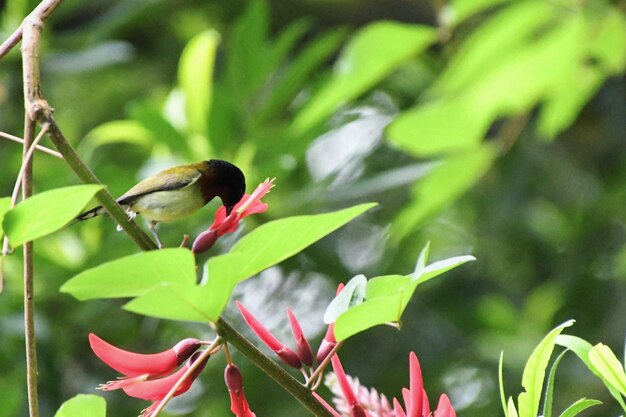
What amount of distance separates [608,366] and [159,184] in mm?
447

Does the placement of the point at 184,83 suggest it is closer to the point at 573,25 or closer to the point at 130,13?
the point at 130,13

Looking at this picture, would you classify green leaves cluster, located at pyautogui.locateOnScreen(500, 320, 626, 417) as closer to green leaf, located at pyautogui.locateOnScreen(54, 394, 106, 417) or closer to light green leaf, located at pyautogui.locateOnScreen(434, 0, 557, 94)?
green leaf, located at pyautogui.locateOnScreen(54, 394, 106, 417)

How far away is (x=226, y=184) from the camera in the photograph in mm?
903

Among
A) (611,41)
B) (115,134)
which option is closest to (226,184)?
(611,41)

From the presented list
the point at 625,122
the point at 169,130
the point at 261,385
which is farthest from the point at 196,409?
the point at 625,122

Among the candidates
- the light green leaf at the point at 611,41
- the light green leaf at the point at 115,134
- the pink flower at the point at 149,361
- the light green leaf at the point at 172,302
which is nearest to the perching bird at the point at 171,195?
the pink flower at the point at 149,361

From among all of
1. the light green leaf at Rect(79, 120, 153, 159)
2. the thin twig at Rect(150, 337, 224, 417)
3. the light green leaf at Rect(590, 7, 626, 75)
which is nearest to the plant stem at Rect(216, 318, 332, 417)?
the thin twig at Rect(150, 337, 224, 417)

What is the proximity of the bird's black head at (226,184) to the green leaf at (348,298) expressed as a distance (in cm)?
21

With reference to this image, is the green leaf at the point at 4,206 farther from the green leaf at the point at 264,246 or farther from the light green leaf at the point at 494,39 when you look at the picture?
the light green leaf at the point at 494,39

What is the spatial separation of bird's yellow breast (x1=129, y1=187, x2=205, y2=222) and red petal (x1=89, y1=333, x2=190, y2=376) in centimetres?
27

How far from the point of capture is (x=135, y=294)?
0.58 m

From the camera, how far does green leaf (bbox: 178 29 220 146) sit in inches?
74.4

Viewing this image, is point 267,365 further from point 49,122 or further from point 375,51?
point 375,51

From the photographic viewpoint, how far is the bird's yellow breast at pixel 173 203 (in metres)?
0.98
